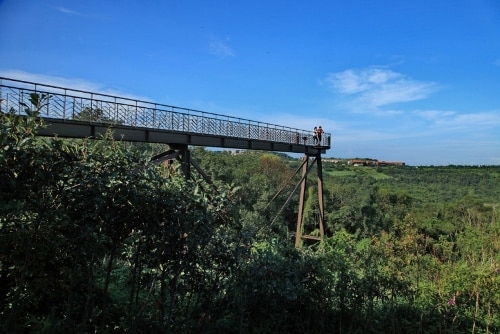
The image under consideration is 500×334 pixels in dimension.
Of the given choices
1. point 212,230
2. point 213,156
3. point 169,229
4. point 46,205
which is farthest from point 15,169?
point 213,156

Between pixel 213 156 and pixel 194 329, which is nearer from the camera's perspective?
pixel 194 329

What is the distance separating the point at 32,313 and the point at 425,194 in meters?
57.6

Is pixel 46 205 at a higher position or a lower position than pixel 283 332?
higher

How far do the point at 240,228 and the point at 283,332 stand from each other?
1245 millimetres

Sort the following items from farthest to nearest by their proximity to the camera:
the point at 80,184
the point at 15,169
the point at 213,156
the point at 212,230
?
1. the point at 213,156
2. the point at 212,230
3. the point at 80,184
4. the point at 15,169

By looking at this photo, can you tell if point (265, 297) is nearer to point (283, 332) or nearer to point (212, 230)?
point (283, 332)

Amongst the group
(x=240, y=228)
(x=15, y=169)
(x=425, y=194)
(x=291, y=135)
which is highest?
(x=291, y=135)

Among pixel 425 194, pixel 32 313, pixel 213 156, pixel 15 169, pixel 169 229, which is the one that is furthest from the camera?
pixel 425 194

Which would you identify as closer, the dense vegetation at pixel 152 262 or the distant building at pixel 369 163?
the dense vegetation at pixel 152 262

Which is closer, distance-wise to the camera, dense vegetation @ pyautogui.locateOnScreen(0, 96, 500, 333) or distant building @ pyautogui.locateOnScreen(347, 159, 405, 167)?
dense vegetation @ pyautogui.locateOnScreen(0, 96, 500, 333)

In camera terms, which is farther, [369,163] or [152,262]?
[369,163]

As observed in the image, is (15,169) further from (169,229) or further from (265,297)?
(265,297)

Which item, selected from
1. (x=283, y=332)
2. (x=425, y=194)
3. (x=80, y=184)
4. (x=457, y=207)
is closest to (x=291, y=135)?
(x=283, y=332)

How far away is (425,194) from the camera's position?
177ft
